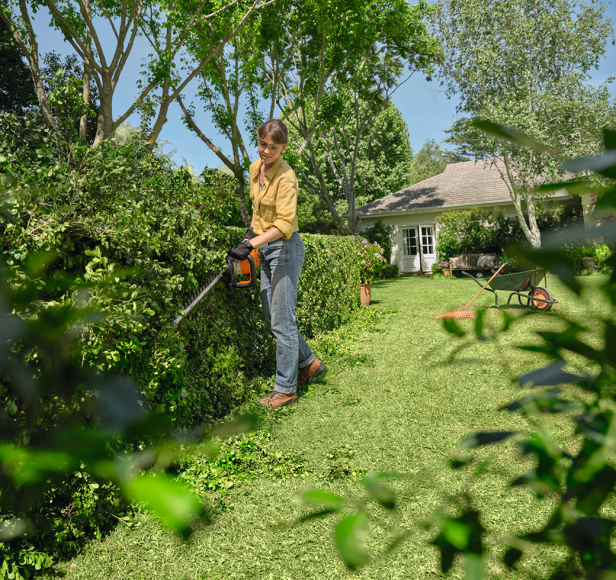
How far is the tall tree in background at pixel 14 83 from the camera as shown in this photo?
14.7 meters

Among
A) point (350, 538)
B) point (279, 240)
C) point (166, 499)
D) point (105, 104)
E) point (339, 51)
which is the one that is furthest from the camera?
point (339, 51)

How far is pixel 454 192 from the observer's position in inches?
872

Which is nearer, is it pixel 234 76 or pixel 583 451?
pixel 583 451

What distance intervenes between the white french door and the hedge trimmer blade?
18144 millimetres

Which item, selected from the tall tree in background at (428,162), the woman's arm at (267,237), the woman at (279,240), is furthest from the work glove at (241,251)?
the tall tree in background at (428,162)

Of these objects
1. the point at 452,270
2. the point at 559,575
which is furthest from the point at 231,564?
the point at 452,270

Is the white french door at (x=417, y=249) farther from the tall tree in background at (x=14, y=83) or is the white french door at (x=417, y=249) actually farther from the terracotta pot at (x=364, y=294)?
the tall tree in background at (x=14, y=83)

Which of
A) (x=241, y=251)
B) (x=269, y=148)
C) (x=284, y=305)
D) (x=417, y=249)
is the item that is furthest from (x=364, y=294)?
(x=417, y=249)

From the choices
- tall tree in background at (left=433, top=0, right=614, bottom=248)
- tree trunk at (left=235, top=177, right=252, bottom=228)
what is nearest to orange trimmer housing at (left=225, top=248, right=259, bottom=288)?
tree trunk at (left=235, top=177, right=252, bottom=228)

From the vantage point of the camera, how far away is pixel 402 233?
70.2 ft

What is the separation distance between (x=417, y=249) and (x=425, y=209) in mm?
1874

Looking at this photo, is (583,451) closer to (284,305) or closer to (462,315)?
(284,305)

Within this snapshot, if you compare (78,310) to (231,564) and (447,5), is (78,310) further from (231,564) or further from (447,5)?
(447,5)

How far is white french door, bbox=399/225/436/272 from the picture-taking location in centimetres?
2067
